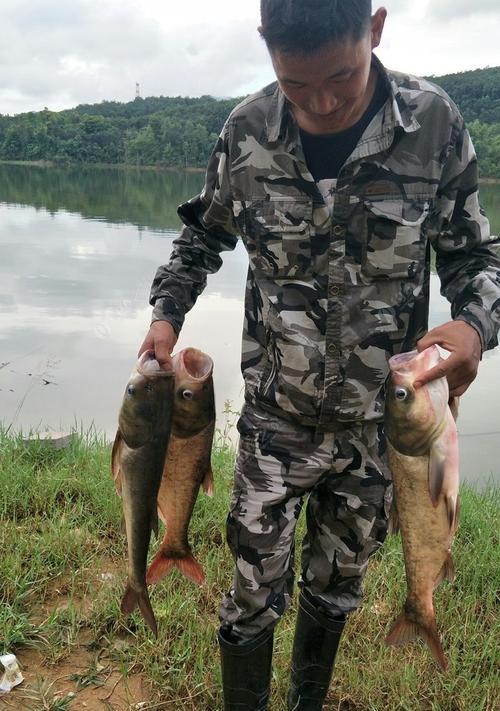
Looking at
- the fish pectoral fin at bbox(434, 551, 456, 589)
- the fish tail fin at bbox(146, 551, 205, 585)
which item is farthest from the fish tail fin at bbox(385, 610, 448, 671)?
the fish tail fin at bbox(146, 551, 205, 585)

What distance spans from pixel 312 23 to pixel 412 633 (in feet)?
6.30

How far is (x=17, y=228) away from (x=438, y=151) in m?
20.3

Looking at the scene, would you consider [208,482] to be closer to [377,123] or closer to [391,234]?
[391,234]

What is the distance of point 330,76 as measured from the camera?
1.98 metres

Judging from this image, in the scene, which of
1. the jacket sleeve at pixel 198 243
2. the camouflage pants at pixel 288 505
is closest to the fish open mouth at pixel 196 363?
the jacket sleeve at pixel 198 243

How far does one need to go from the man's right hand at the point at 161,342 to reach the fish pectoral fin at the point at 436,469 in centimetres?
87

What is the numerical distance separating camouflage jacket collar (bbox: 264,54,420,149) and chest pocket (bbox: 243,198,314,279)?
0.20 m

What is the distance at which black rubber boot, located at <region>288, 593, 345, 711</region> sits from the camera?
8.59 feet

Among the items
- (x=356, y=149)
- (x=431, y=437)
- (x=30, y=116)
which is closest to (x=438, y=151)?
(x=356, y=149)

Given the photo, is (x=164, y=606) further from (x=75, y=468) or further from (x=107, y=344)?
(x=107, y=344)

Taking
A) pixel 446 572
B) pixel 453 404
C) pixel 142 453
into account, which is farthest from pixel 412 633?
pixel 142 453

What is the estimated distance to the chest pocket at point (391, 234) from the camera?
7.36ft

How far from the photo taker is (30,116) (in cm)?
8675

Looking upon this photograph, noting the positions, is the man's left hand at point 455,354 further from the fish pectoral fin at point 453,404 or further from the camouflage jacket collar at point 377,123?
the camouflage jacket collar at point 377,123
